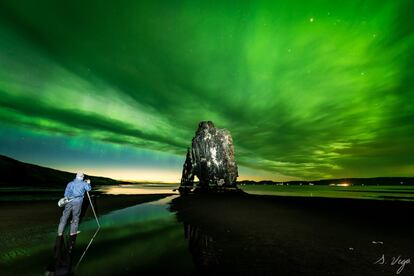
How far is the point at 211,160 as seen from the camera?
84438mm

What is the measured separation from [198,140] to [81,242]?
7969cm

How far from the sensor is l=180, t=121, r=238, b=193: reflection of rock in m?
82.7

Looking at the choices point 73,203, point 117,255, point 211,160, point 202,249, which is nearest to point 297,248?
point 202,249

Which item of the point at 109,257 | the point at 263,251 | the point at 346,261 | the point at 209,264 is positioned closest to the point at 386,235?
the point at 346,261

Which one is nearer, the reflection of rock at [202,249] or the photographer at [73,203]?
the reflection of rock at [202,249]

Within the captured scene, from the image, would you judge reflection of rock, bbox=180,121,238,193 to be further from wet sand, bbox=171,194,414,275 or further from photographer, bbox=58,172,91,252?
photographer, bbox=58,172,91,252

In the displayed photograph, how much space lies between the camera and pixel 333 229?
14.9 meters

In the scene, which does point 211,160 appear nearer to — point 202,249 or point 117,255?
point 202,249

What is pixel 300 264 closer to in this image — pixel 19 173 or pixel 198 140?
pixel 198 140

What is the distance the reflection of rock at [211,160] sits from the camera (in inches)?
3255

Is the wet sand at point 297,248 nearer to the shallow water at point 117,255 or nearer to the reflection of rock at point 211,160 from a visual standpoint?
the shallow water at point 117,255

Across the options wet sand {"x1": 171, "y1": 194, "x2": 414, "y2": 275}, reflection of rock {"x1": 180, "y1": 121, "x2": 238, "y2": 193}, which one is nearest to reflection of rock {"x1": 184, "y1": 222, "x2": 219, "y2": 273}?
wet sand {"x1": 171, "y1": 194, "x2": 414, "y2": 275}

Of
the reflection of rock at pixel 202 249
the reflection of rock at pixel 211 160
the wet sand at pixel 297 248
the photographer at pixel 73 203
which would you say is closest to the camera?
the wet sand at pixel 297 248

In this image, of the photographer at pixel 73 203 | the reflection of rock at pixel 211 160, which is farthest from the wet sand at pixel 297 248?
the reflection of rock at pixel 211 160
